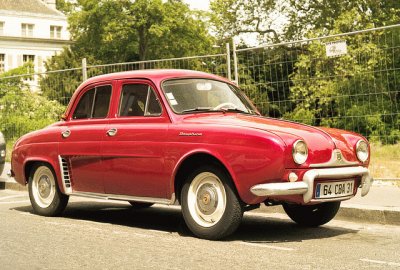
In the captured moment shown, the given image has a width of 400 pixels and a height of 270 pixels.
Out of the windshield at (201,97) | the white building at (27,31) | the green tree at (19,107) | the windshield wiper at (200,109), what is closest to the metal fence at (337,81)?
the windshield at (201,97)

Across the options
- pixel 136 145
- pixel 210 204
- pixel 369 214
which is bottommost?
Answer: pixel 369 214

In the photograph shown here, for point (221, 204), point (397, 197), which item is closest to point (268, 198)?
point (221, 204)

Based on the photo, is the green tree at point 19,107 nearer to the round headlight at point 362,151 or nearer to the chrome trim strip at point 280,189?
the round headlight at point 362,151

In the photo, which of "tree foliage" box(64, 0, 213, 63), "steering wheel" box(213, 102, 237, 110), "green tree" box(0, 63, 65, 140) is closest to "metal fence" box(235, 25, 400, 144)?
"steering wheel" box(213, 102, 237, 110)

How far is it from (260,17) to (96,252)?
4495 centimetres

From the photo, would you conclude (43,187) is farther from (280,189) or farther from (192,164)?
(280,189)

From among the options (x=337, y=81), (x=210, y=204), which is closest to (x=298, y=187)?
(x=210, y=204)

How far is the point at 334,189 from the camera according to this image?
277 inches

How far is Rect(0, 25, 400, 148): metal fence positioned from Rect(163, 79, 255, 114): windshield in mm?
3291

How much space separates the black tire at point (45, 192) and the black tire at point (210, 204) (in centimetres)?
242

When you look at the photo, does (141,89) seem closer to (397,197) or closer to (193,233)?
(193,233)

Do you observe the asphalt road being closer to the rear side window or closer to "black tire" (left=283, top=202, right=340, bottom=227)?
"black tire" (left=283, top=202, right=340, bottom=227)

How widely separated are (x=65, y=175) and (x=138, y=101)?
1505 mm

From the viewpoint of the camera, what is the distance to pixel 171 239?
23.5 feet
